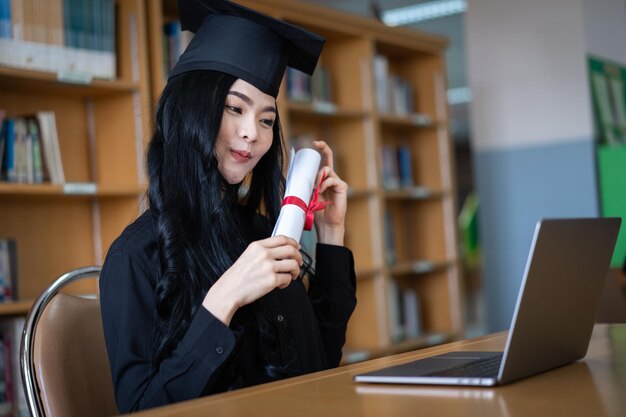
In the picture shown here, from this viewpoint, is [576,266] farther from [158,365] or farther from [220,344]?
[158,365]

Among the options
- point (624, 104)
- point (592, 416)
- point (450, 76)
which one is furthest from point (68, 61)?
point (450, 76)

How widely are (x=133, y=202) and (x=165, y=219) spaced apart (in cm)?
182

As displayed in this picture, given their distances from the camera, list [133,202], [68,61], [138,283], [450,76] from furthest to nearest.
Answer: [450,76]
[133,202]
[68,61]
[138,283]

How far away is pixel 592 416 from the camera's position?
929mm

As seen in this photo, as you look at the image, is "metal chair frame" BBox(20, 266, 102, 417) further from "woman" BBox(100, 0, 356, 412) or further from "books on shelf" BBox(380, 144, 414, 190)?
"books on shelf" BBox(380, 144, 414, 190)

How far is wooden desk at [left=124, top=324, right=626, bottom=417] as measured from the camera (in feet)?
3.23

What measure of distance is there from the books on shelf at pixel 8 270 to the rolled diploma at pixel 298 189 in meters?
1.78

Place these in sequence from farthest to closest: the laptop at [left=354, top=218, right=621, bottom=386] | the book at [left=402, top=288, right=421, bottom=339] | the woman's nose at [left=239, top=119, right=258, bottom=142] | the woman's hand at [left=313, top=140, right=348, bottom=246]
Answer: the book at [left=402, top=288, right=421, bottom=339], the woman's hand at [left=313, top=140, right=348, bottom=246], the woman's nose at [left=239, top=119, right=258, bottom=142], the laptop at [left=354, top=218, right=621, bottom=386]

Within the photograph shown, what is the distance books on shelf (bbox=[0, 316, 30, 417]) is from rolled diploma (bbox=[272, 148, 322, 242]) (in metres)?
1.75

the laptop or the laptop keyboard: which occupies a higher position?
the laptop

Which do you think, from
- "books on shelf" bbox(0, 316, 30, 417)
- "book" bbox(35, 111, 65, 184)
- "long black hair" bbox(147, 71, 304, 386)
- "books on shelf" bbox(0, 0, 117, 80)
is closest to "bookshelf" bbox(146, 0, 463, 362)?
"books on shelf" bbox(0, 0, 117, 80)

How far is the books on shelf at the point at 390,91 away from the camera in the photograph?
15.9ft

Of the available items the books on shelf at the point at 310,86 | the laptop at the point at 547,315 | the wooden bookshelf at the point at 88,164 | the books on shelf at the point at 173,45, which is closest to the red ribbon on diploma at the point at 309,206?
the laptop at the point at 547,315

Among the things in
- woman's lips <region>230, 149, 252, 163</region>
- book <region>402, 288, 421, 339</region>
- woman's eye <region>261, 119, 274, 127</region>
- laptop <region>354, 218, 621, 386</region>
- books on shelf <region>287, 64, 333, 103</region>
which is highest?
books on shelf <region>287, 64, 333, 103</region>
